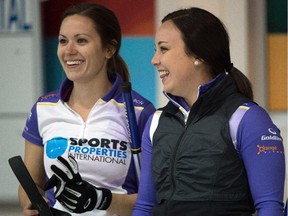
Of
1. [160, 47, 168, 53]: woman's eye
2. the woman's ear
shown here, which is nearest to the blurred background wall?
the woman's ear

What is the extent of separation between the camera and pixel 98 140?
2697 millimetres

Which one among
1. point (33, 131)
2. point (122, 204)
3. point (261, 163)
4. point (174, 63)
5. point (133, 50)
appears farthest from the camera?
point (133, 50)

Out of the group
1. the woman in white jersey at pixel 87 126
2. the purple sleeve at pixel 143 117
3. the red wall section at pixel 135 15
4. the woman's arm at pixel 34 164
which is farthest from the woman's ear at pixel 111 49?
the red wall section at pixel 135 15

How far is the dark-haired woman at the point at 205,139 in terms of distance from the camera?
2.25m

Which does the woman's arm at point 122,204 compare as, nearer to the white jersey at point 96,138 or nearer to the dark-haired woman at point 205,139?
the white jersey at point 96,138

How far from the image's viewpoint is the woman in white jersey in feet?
8.67

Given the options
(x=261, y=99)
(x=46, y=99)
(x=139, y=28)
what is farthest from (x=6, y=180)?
(x=46, y=99)

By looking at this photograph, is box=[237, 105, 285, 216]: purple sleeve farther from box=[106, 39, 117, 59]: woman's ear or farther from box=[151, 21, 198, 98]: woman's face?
box=[106, 39, 117, 59]: woman's ear

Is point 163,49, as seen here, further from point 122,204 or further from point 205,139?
point 122,204

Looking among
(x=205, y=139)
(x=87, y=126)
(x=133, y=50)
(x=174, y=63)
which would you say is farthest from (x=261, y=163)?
(x=133, y=50)

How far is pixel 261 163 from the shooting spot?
2.24 meters

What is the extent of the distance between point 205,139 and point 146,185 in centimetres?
27

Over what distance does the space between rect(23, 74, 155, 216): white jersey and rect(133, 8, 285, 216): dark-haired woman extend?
9.3 inches

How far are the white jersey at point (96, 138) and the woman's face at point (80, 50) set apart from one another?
11 cm
